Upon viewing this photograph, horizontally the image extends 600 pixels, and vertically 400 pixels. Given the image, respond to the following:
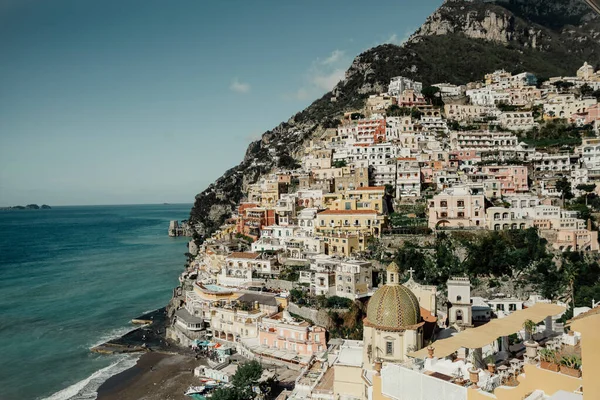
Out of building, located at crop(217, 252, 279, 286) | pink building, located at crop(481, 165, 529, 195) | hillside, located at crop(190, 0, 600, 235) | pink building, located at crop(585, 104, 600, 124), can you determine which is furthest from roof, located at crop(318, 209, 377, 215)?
pink building, located at crop(585, 104, 600, 124)

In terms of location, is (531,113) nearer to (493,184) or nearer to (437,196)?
(493,184)

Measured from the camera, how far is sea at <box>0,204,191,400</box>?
37812 millimetres

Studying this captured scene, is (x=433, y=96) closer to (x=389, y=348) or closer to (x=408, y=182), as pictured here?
(x=408, y=182)

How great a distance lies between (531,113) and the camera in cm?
7231

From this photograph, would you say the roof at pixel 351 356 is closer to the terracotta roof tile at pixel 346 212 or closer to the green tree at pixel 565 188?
the terracotta roof tile at pixel 346 212

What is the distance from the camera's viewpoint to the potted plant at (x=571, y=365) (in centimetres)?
1038

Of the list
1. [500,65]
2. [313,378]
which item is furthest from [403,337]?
[500,65]

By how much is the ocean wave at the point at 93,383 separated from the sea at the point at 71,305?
73 mm

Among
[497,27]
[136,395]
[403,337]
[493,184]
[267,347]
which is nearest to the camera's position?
[403,337]

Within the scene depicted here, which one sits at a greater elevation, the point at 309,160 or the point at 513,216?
the point at 309,160

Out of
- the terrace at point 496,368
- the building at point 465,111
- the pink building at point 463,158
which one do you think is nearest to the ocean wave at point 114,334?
the terrace at point 496,368

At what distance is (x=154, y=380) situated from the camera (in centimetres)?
3597

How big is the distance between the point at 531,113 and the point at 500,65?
42.6m

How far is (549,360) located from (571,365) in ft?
2.02
